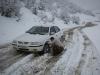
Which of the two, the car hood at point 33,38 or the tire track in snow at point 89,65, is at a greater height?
the car hood at point 33,38

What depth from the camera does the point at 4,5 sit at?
895 inches

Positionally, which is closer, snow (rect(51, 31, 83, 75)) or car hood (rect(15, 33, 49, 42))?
snow (rect(51, 31, 83, 75))

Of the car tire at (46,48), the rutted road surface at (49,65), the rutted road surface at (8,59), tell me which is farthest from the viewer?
the car tire at (46,48)

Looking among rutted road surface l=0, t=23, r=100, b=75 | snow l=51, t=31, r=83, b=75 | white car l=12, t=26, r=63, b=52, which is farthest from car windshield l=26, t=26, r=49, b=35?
snow l=51, t=31, r=83, b=75

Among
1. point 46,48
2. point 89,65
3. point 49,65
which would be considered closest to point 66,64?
point 49,65

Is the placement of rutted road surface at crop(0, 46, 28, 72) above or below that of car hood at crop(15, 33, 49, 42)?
below

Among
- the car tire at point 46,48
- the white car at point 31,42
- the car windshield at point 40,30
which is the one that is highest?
the car windshield at point 40,30

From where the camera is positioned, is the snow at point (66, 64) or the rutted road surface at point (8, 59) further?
the rutted road surface at point (8, 59)

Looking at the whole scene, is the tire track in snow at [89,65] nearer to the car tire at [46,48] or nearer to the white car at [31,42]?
the car tire at [46,48]

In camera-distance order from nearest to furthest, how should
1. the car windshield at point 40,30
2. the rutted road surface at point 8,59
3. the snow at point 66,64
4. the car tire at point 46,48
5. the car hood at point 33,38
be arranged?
the snow at point 66,64
the rutted road surface at point 8,59
the car hood at point 33,38
the car tire at point 46,48
the car windshield at point 40,30

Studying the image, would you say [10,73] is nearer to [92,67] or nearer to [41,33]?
[92,67]

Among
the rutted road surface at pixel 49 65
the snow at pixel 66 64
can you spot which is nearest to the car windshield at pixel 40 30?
the rutted road surface at pixel 49 65

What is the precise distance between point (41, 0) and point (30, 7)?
669cm

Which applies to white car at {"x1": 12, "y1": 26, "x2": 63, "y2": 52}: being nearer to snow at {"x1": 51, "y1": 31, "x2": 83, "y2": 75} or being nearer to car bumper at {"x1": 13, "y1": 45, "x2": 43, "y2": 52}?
car bumper at {"x1": 13, "y1": 45, "x2": 43, "y2": 52}
